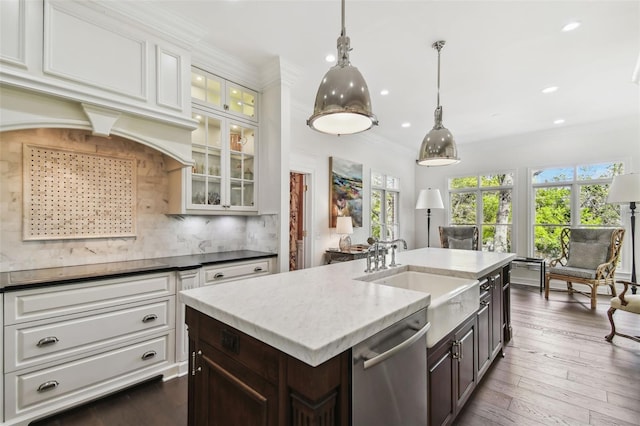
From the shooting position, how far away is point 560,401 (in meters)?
2.17

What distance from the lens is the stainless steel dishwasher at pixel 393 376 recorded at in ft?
3.47

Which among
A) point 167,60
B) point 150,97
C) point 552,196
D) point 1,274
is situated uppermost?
point 167,60

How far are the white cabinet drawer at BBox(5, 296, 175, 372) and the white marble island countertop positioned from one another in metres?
1.14

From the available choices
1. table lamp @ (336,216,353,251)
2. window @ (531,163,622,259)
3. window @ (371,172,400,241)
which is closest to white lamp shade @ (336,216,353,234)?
table lamp @ (336,216,353,251)

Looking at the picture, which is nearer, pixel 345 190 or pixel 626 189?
pixel 626 189

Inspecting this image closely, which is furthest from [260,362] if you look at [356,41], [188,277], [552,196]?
[552,196]

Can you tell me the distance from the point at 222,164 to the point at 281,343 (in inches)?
99.9

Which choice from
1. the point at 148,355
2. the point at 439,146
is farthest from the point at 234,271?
the point at 439,146

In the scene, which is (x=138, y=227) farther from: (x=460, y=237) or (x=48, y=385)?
(x=460, y=237)

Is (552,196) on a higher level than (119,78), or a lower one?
lower

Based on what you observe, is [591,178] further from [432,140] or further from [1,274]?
[1,274]

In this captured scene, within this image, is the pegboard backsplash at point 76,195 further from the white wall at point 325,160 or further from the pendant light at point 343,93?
the white wall at point 325,160

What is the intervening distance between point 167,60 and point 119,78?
0.46 m

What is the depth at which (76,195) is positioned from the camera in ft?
8.08
